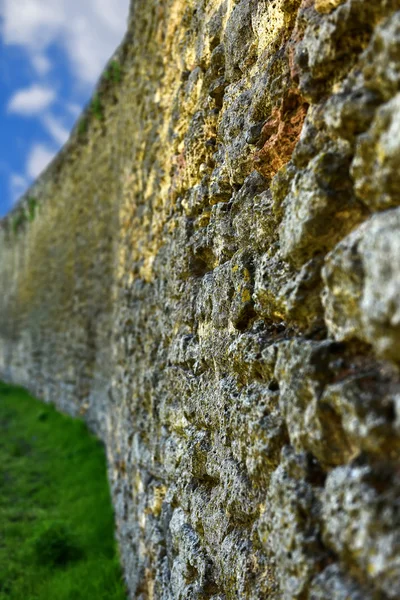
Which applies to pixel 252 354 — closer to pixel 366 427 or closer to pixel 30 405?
pixel 366 427

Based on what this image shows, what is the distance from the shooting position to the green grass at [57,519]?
10.9 ft

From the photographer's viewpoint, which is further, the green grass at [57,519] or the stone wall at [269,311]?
the green grass at [57,519]

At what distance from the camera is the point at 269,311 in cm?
131

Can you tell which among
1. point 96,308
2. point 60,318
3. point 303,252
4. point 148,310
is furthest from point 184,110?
point 60,318

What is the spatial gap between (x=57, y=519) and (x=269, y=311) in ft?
12.1

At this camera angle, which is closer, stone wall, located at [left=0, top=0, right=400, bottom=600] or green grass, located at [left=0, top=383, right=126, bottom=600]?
stone wall, located at [left=0, top=0, right=400, bottom=600]

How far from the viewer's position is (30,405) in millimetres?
9578

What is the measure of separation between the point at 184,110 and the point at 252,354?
1.52 meters

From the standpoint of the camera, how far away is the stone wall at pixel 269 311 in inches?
33.0

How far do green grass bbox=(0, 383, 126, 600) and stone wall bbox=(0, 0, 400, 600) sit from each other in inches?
14.2

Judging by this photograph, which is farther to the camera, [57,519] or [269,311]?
[57,519]

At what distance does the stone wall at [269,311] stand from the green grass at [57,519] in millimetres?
362

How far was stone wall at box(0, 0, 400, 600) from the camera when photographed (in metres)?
0.84

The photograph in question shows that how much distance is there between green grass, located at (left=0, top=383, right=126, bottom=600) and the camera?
3324 mm
